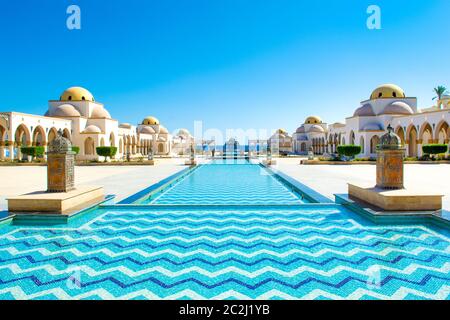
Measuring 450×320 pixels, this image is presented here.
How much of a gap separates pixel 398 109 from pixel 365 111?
2612mm

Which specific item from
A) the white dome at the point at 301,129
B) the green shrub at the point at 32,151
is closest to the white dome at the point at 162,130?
the white dome at the point at 301,129

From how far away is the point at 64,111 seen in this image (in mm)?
26422

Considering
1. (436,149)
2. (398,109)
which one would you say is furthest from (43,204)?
(398,109)

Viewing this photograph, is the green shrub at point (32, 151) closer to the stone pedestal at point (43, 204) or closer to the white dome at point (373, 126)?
the stone pedestal at point (43, 204)

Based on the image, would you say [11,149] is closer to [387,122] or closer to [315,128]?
[387,122]

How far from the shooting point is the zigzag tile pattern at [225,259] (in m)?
2.77

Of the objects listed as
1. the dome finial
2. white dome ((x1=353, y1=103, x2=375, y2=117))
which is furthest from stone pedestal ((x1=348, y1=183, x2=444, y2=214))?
white dome ((x1=353, y1=103, x2=375, y2=117))

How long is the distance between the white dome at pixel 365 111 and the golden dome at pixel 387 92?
0.85 m

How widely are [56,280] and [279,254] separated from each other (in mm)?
2312

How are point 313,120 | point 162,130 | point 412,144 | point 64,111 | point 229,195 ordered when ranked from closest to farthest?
1. point 229,195
2. point 64,111
3. point 412,144
4. point 162,130
5. point 313,120

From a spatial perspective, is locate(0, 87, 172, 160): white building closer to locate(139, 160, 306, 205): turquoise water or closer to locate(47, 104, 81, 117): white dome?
locate(47, 104, 81, 117): white dome

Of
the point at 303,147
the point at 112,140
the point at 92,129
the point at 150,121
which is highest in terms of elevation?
the point at 150,121

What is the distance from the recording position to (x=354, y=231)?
4520 millimetres
